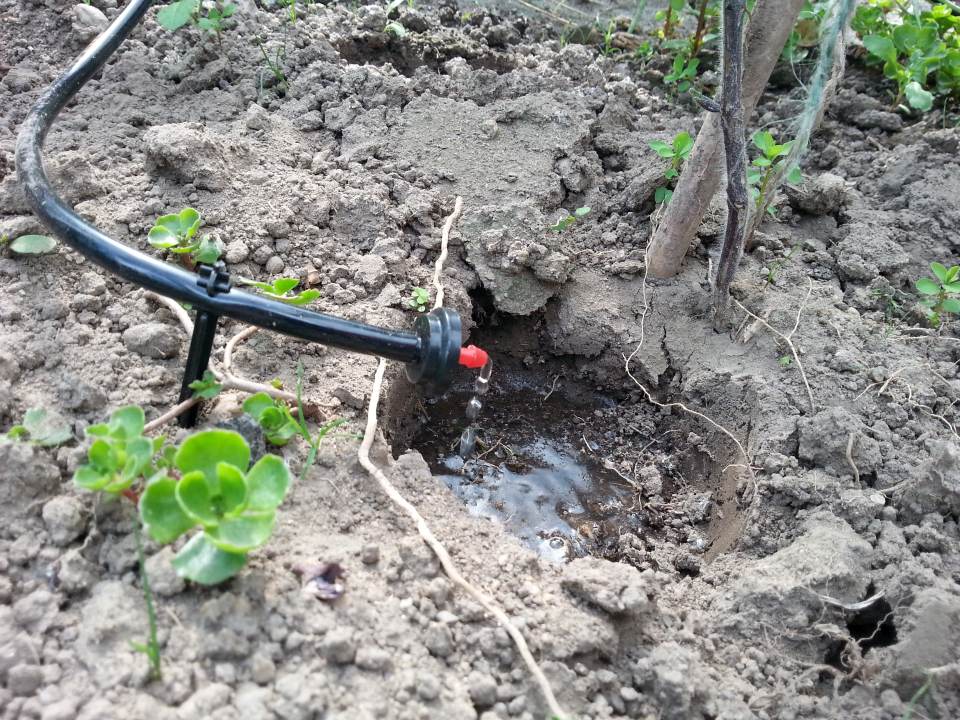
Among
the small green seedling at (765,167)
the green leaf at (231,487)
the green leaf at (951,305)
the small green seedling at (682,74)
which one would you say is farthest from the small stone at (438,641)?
the small green seedling at (682,74)

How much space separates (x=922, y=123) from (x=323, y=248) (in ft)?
7.60

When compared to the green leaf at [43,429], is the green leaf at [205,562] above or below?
above

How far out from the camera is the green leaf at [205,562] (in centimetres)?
127

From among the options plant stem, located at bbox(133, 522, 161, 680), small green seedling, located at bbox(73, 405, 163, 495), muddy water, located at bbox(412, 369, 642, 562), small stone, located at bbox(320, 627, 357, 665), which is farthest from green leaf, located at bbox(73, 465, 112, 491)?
muddy water, located at bbox(412, 369, 642, 562)

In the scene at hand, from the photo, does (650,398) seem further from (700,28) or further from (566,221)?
(700,28)

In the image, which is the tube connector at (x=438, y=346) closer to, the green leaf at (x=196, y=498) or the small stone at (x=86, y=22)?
the green leaf at (x=196, y=498)

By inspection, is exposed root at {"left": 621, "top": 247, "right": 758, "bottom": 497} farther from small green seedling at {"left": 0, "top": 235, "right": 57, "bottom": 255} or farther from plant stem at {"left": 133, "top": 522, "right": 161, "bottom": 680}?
small green seedling at {"left": 0, "top": 235, "right": 57, "bottom": 255}

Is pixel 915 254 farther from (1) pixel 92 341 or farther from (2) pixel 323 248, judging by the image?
(1) pixel 92 341

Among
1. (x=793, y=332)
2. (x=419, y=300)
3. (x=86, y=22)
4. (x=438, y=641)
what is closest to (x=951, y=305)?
(x=793, y=332)

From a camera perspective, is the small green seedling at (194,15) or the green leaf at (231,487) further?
the small green seedling at (194,15)

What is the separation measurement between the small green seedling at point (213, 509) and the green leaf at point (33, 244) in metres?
0.88

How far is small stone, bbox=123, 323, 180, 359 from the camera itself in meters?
1.77

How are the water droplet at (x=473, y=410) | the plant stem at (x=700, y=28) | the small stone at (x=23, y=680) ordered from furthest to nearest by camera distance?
the plant stem at (x=700, y=28)
the water droplet at (x=473, y=410)
the small stone at (x=23, y=680)

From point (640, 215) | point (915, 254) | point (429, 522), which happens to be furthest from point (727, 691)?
point (915, 254)
